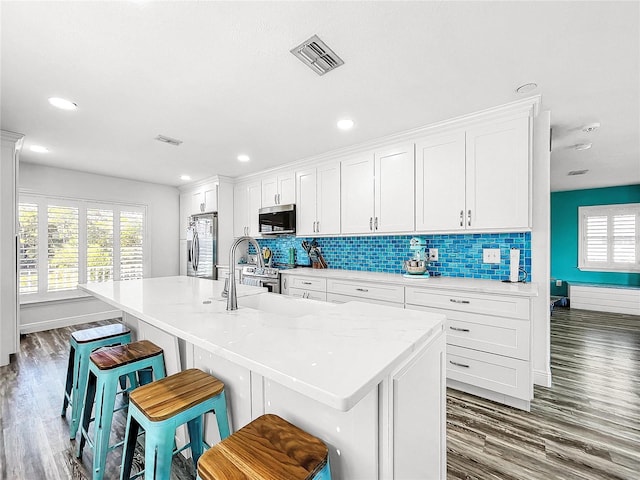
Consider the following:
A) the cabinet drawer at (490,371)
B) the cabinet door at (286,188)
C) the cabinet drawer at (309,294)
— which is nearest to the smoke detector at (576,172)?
the cabinet drawer at (490,371)

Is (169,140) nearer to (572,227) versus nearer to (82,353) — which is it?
(82,353)

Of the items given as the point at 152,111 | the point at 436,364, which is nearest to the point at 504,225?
the point at 436,364

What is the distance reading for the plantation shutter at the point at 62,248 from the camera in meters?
4.31

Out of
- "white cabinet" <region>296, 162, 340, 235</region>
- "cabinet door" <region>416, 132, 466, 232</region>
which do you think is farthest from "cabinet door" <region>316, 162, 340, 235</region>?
"cabinet door" <region>416, 132, 466, 232</region>

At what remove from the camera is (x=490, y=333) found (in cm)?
225

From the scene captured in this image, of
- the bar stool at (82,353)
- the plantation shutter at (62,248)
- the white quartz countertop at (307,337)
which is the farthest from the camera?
the plantation shutter at (62,248)

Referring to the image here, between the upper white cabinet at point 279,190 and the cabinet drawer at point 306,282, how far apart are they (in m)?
1.16

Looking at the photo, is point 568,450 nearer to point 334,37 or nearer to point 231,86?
point 334,37

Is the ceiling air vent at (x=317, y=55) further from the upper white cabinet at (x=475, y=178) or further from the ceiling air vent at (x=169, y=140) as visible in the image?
the ceiling air vent at (x=169, y=140)

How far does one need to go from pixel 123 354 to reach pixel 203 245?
11.9ft

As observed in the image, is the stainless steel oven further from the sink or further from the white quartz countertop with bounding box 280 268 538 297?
the sink

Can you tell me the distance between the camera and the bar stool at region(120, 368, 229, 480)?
3.56 ft

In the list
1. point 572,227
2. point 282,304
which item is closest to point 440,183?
point 282,304

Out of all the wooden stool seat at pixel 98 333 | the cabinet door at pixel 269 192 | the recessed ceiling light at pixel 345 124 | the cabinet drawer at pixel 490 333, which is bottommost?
the cabinet drawer at pixel 490 333
